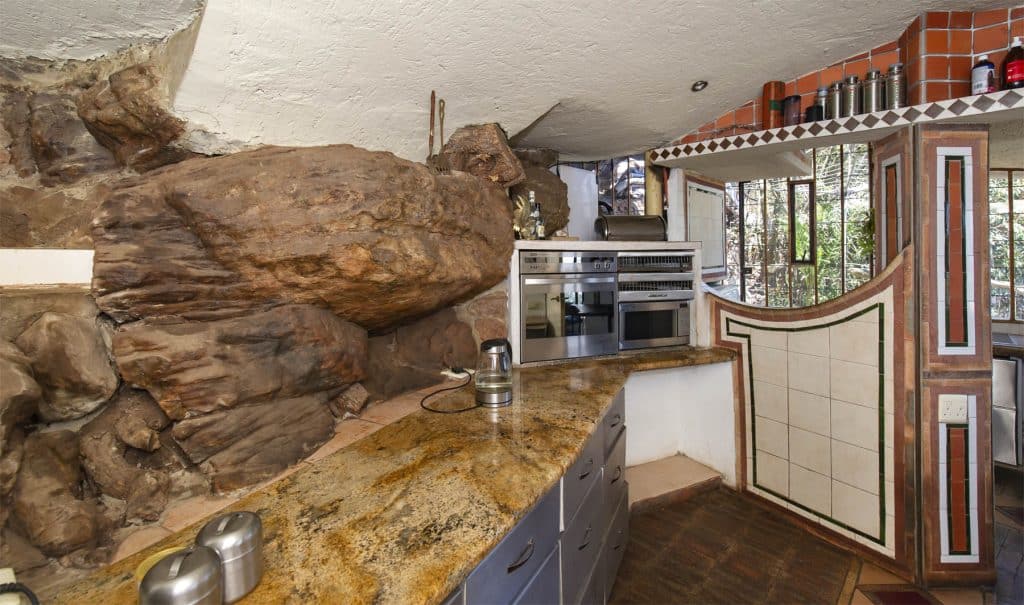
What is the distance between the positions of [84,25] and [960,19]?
3.07 m

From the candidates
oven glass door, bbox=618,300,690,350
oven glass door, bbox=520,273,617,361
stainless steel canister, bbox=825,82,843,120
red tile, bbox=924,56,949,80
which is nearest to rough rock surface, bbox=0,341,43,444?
oven glass door, bbox=520,273,617,361

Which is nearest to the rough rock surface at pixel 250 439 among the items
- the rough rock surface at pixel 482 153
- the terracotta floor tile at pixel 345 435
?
the terracotta floor tile at pixel 345 435

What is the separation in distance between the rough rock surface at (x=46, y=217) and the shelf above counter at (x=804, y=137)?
8.86 feet

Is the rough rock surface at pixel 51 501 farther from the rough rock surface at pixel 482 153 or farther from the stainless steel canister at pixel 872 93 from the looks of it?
the stainless steel canister at pixel 872 93

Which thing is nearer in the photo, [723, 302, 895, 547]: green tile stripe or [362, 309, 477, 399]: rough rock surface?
[362, 309, 477, 399]: rough rock surface

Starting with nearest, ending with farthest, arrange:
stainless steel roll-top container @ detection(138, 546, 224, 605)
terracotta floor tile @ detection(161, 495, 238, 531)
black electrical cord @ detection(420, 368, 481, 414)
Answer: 1. stainless steel roll-top container @ detection(138, 546, 224, 605)
2. terracotta floor tile @ detection(161, 495, 238, 531)
3. black electrical cord @ detection(420, 368, 481, 414)

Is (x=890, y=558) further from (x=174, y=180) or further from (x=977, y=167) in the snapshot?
(x=174, y=180)

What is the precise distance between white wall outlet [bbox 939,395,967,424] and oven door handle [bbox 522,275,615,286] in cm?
151

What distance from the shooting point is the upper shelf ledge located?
193 centimetres

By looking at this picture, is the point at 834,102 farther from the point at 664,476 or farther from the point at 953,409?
the point at 664,476

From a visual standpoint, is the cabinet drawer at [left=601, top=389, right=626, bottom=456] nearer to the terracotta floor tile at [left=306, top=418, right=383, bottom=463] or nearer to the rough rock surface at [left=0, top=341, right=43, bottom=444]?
the terracotta floor tile at [left=306, top=418, right=383, bottom=463]

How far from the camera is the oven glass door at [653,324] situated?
9.00 ft

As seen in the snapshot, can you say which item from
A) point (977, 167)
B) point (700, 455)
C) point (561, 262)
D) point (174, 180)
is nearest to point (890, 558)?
point (700, 455)

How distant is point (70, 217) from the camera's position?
4.15ft
